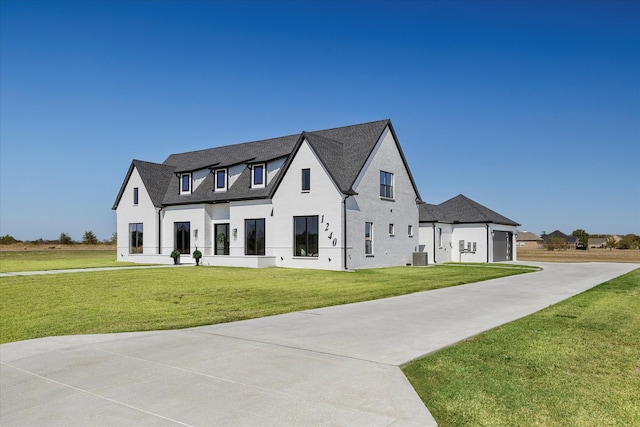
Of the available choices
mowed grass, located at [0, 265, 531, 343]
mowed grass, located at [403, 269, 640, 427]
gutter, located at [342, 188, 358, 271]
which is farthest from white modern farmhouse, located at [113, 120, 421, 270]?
mowed grass, located at [403, 269, 640, 427]

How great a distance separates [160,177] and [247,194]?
10888mm

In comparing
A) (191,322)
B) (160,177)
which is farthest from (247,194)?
(191,322)

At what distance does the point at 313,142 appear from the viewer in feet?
92.3

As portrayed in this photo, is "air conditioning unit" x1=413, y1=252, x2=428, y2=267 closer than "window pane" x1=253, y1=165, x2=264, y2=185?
No

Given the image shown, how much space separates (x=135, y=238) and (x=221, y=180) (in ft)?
32.9

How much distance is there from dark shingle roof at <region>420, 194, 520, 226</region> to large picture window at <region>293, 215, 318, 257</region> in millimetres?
14672

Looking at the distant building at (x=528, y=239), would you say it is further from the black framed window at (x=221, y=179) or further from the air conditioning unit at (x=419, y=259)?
the black framed window at (x=221, y=179)

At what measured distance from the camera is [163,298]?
1419 cm

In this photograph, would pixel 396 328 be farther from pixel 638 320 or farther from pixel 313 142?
pixel 313 142

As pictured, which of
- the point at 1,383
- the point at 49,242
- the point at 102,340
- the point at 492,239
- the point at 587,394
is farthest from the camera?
the point at 49,242

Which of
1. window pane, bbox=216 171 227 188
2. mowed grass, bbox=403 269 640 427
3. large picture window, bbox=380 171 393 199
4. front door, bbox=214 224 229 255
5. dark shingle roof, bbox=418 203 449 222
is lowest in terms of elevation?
mowed grass, bbox=403 269 640 427

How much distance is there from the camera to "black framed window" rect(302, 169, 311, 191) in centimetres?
2809

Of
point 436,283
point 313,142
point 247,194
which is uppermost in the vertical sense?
point 313,142

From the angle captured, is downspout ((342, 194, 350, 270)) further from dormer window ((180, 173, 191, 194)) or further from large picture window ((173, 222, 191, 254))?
dormer window ((180, 173, 191, 194))
